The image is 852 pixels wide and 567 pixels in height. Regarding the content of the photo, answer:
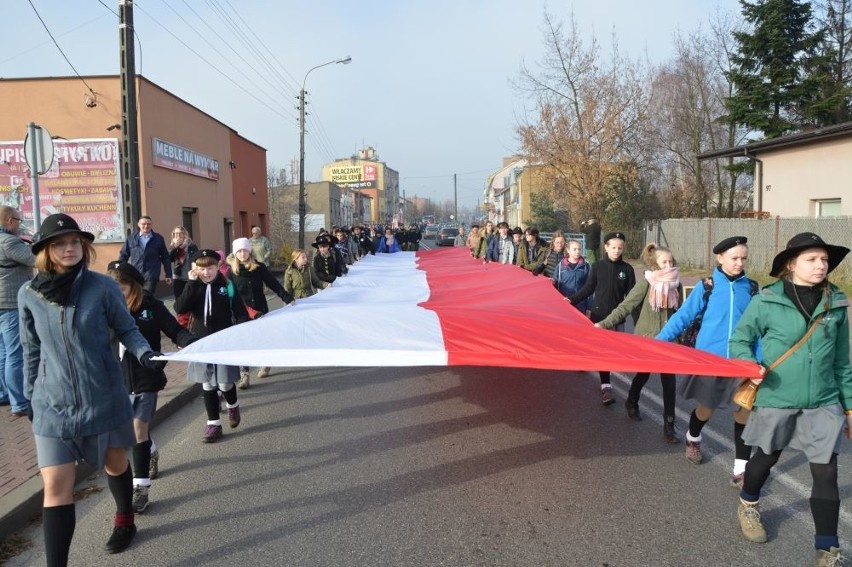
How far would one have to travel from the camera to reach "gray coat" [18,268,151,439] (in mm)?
3053

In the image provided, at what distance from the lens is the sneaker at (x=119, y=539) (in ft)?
11.6

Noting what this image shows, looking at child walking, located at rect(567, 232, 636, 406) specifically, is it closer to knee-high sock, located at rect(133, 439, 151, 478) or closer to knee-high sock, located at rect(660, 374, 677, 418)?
knee-high sock, located at rect(660, 374, 677, 418)

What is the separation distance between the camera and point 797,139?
62.2ft

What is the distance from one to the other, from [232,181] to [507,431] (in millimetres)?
21519

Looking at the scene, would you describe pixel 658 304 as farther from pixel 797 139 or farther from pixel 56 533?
pixel 797 139

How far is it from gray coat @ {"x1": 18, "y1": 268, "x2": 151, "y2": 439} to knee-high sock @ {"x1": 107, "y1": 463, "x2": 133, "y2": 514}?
1.59 ft

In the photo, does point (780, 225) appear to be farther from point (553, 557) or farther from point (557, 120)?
point (553, 557)

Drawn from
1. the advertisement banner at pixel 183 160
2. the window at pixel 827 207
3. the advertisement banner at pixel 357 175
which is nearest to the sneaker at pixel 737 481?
the advertisement banner at pixel 183 160

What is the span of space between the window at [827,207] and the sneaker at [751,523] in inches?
Answer: 694

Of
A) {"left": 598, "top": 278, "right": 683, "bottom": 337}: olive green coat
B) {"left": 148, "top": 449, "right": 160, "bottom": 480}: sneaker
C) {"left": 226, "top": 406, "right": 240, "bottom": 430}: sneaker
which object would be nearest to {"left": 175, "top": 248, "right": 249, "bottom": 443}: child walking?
{"left": 226, "top": 406, "right": 240, "bottom": 430}: sneaker

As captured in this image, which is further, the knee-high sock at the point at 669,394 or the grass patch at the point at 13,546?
the knee-high sock at the point at 669,394

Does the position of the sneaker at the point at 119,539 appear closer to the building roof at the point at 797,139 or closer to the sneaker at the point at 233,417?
the sneaker at the point at 233,417

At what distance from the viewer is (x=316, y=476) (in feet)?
15.1

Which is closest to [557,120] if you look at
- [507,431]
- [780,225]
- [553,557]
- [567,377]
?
[780,225]
